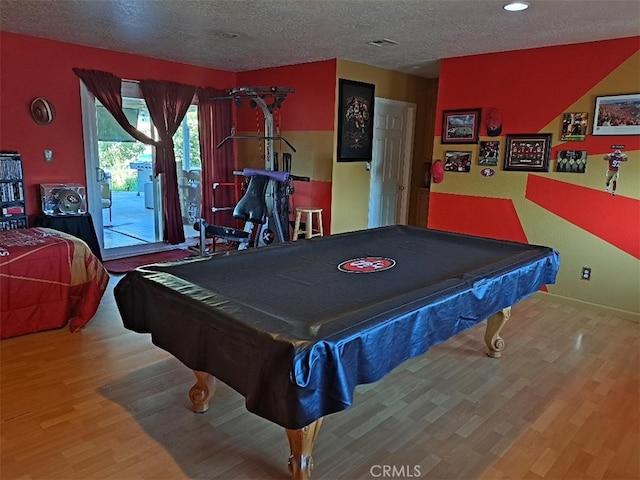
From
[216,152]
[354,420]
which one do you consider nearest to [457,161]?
[216,152]

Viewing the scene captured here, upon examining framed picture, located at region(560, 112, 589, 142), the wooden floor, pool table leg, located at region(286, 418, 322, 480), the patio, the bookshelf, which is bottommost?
the wooden floor

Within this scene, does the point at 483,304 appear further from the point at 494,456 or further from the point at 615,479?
the point at 615,479

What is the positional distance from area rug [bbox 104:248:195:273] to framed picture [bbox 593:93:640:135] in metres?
4.39

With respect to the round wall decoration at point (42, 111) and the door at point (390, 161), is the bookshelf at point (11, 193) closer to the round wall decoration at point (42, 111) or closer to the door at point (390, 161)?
the round wall decoration at point (42, 111)

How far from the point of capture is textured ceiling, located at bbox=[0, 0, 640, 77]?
3.17 m

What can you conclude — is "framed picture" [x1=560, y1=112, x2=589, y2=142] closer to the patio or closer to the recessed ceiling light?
the recessed ceiling light

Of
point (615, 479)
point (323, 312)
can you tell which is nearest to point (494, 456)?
point (615, 479)

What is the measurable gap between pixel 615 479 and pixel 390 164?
4.81 meters

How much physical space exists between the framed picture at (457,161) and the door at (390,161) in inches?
46.2

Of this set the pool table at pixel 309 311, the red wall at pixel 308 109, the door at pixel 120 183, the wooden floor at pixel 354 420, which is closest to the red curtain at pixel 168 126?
the door at pixel 120 183

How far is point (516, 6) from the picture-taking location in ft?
10.0

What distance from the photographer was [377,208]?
20.5 ft

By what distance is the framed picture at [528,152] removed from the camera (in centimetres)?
432

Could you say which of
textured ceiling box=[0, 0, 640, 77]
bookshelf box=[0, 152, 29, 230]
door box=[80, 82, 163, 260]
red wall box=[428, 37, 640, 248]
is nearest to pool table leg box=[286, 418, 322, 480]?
textured ceiling box=[0, 0, 640, 77]
